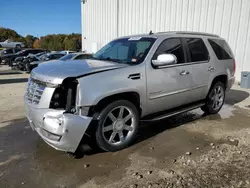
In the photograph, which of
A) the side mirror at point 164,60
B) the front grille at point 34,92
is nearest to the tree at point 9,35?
the front grille at point 34,92

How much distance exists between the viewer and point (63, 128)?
281 cm

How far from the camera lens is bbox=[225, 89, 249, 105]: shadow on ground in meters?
6.90

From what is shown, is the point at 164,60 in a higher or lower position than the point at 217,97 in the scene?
higher

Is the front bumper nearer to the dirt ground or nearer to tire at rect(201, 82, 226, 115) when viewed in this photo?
the dirt ground

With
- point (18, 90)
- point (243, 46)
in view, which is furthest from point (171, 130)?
point (243, 46)

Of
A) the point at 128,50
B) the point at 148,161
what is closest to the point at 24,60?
the point at 128,50

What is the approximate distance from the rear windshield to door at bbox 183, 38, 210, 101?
0.37 metres

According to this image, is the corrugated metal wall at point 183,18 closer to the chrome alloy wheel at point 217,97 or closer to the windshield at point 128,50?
the chrome alloy wheel at point 217,97

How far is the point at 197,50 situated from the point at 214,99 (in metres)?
1.40

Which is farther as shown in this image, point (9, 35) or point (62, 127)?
point (9, 35)

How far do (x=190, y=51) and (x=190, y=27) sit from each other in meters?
8.03

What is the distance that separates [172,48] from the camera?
159 inches

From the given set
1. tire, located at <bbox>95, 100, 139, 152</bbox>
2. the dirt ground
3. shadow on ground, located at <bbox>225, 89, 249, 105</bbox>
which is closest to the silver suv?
tire, located at <bbox>95, 100, 139, 152</bbox>

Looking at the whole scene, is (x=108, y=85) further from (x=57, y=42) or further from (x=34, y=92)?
(x=57, y=42)
